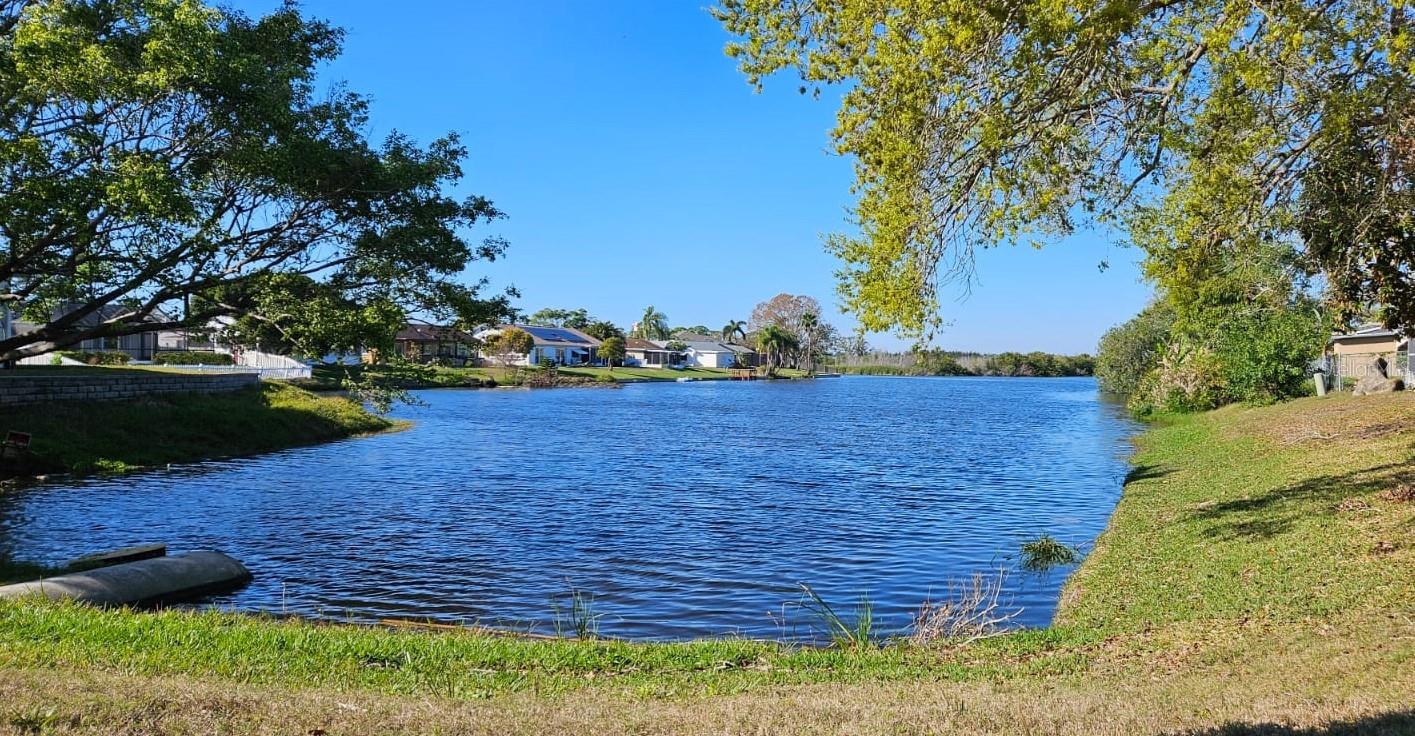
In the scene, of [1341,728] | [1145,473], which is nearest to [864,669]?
[1341,728]

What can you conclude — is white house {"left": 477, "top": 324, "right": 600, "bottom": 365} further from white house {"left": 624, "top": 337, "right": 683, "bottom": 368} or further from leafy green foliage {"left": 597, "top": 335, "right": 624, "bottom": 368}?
white house {"left": 624, "top": 337, "right": 683, "bottom": 368}

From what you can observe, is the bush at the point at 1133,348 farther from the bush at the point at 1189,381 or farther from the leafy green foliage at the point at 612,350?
the leafy green foliage at the point at 612,350

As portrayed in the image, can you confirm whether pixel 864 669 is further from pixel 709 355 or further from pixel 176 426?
pixel 709 355

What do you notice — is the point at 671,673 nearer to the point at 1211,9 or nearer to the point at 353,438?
the point at 1211,9

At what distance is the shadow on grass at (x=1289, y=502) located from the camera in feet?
45.9

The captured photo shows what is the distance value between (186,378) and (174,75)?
73.0 ft

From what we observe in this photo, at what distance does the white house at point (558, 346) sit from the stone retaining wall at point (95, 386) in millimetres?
75269

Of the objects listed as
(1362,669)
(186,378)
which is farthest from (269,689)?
(186,378)

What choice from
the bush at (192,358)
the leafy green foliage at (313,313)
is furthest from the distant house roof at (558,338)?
the leafy green foliage at (313,313)

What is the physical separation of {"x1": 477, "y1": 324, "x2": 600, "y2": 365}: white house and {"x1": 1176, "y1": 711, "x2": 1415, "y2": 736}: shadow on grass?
4185 inches

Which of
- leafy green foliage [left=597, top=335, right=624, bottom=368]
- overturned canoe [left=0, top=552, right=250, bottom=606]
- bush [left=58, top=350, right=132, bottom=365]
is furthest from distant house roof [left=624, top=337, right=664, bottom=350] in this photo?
overturned canoe [left=0, top=552, right=250, bottom=606]

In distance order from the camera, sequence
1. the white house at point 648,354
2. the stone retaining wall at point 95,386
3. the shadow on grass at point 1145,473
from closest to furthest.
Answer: the shadow on grass at point 1145,473 → the stone retaining wall at point 95,386 → the white house at point 648,354

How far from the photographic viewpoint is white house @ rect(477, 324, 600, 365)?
115375 millimetres

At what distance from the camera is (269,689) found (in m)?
6.84
